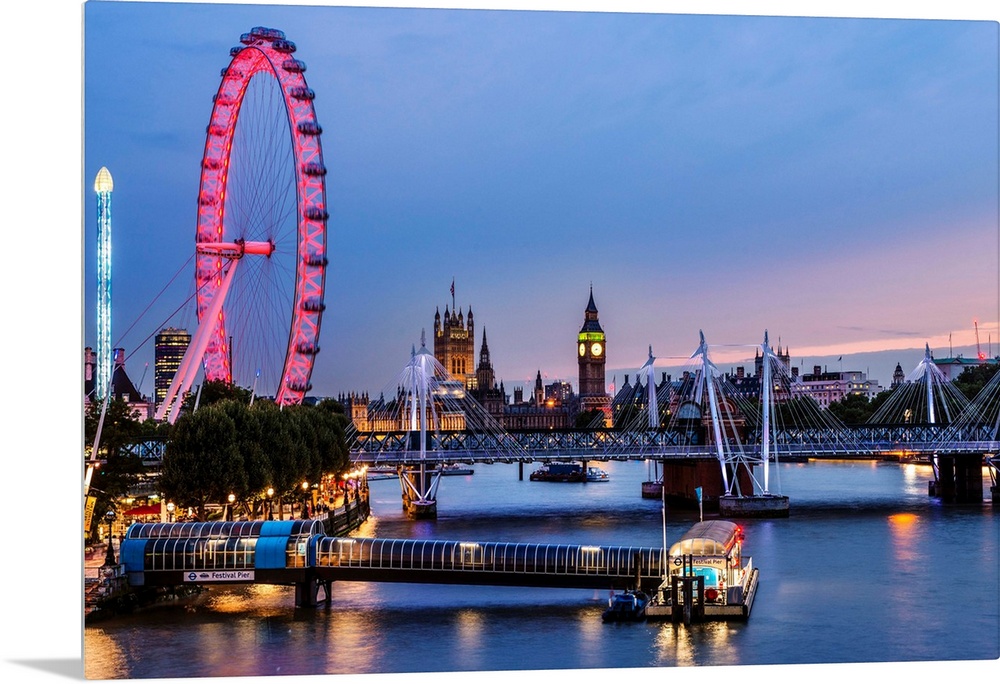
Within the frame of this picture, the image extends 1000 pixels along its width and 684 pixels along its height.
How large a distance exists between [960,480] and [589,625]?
4152 cm

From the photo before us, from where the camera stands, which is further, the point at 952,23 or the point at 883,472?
the point at 883,472

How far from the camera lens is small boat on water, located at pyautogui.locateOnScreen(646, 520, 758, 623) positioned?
28.9 m

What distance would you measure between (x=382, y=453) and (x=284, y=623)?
3280cm

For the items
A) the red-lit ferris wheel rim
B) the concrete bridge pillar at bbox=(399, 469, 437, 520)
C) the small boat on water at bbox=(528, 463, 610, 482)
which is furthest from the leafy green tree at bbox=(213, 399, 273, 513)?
the small boat on water at bbox=(528, 463, 610, 482)

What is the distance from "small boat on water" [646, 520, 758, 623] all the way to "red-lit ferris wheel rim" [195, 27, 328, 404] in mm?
16583

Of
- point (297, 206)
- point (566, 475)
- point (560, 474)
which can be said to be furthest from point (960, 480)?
point (560, 474)

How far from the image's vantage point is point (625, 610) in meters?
28.9

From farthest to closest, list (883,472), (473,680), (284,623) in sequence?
(883,472) → (284,623) → (473,680)

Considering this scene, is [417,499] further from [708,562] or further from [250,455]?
[708,562]

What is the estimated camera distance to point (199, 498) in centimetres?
3766

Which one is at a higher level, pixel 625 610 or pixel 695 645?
pixel 625 610

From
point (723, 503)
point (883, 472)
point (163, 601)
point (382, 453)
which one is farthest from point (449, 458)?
point (883, 472)

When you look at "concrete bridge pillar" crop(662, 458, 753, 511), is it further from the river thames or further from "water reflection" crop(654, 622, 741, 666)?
"water reflection" crop(654, 622, 741, 666)

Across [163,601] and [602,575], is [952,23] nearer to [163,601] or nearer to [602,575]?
[602,575]
